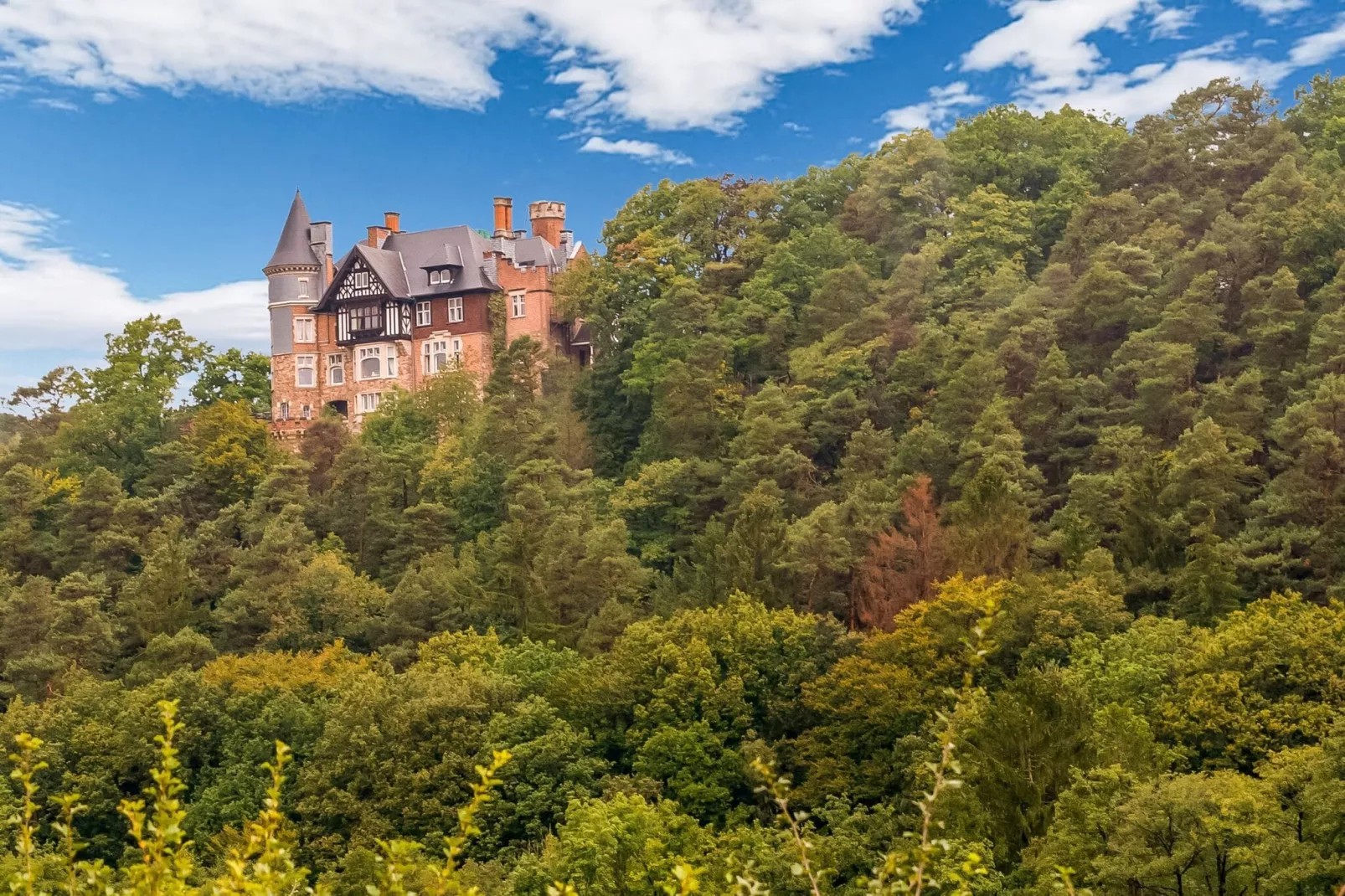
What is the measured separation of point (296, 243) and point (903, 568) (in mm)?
42502

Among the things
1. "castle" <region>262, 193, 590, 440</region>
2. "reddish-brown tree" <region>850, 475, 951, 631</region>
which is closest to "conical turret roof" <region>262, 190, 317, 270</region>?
"castle" <region>262, 193, 590, 440</region>

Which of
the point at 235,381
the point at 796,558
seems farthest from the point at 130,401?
the point at 796,558

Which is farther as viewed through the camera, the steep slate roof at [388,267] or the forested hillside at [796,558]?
the steep slate roof at [388,267]

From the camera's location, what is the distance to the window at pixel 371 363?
69188 millimetres

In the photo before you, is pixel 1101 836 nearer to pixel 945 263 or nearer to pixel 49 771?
pixel 49 771

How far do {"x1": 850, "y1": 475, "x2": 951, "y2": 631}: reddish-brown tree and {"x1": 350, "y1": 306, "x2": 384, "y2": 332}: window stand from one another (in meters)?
34.9

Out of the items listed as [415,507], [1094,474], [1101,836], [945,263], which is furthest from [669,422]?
[1101,836]

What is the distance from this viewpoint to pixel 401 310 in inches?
2719

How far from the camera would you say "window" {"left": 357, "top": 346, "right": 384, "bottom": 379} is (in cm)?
6919

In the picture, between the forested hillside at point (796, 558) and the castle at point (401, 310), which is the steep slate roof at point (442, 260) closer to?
the castle at point (401, 310)

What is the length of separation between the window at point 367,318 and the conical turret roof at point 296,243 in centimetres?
413

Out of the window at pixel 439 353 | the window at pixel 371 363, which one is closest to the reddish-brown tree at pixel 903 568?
the window at pixel 439 353

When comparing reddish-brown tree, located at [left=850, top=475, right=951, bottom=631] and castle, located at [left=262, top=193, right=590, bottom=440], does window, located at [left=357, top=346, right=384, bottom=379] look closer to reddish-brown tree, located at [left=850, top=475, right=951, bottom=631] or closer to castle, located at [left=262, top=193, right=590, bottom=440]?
castle, located at [left=262, top=193, right=590, bottom=440]

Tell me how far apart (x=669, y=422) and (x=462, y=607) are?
1171cm
